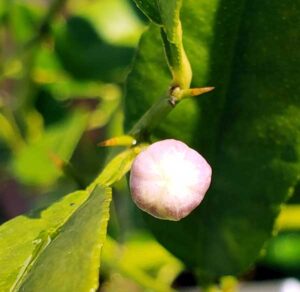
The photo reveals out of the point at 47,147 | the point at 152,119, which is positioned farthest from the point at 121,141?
the point at 47,147

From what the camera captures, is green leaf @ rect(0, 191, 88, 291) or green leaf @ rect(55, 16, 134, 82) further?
green leaf @ rect(55, 16, 134, 82)

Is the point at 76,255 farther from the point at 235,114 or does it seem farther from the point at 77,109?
the point at 77,109

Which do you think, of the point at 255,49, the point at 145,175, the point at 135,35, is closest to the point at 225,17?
the point at 255,49

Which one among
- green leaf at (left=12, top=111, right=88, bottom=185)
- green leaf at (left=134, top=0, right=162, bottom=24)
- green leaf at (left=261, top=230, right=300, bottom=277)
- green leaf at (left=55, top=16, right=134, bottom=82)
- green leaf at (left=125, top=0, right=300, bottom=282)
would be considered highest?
green leaf at (left=134, top=0, right=162, bottom=24)

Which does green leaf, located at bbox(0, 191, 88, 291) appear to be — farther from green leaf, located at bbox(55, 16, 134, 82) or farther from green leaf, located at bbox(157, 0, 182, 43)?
green leaf, located at bbox(55, 16, 134, 82)

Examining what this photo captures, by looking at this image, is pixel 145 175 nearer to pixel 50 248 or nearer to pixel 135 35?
pixel 50 248

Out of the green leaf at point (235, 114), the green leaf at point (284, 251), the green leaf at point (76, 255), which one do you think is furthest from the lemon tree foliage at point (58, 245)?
the green leaf at point (284, 251)

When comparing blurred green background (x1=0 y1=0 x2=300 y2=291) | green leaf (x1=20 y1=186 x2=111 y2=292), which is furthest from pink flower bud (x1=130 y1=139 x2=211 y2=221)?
blurred green background (x1=0 y1=0 x2=300 y2=291)
